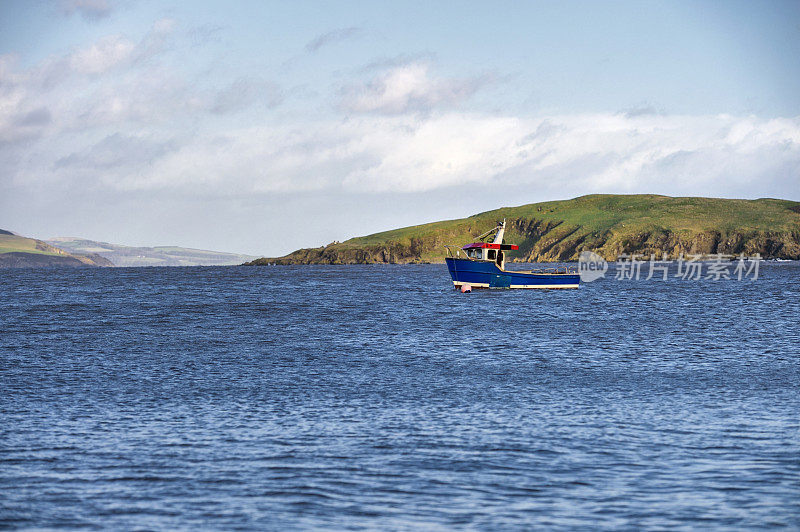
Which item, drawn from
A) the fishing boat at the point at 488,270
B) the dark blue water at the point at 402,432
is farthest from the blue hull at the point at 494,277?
the dark blue water at the point at 402,432

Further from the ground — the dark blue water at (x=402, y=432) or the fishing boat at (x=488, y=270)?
the fishing boat at (x=488, y=270)

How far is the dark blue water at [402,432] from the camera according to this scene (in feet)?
48.5

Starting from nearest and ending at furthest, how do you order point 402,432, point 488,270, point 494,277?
point 402,432
point 488,270
point 494,277

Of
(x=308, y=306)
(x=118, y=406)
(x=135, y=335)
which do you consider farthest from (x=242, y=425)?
(x=308, y=306)

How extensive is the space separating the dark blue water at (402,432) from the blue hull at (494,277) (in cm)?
5760

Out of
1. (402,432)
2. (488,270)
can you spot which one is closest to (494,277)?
(488,270)

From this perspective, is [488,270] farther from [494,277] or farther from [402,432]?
[402,432]

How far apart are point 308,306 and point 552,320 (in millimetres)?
28278

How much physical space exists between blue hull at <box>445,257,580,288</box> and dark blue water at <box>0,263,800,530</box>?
57605 mm

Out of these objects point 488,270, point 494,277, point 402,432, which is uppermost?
point 488,270

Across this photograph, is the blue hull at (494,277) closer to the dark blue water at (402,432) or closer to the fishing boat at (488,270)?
the fishing boat at (488,270)

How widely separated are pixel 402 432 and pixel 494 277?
278ft

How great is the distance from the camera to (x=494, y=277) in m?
105

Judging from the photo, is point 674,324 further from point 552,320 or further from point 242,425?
point 242,425
